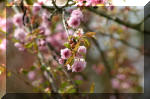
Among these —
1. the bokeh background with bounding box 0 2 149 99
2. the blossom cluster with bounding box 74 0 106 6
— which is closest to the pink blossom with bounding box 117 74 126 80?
the bokeh background with bounding box 0 2 149 99

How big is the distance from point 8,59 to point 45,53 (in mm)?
1002

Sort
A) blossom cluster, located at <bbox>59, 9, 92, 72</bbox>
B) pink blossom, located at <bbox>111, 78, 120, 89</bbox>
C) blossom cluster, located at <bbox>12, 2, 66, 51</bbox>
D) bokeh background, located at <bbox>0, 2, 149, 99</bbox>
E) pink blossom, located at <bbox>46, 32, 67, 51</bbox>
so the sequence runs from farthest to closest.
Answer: pink blossom, located at <bbox>111, 78, 120, 89</bbox>
pink blossom, located at <bbox>46, 32, 67, 51</bbox>
bokeh background, located at <bbox>0, 2, 149, 99</bbox>
blossom cluster, located at <bbox>12, 2, 66, 51</bbox>
blossom cluster, located at <bbox>59, 9, 92, 72</bbox>

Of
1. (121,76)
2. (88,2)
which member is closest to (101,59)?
(121,76)

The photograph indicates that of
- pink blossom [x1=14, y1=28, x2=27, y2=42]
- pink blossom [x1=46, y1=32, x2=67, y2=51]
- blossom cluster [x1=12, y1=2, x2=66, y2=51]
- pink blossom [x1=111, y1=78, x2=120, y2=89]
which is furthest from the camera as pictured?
pink blossom [x1=111, y1=78, x2=120, y2=89]

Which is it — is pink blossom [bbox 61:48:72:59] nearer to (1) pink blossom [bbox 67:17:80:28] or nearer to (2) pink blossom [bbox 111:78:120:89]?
(1) pink blossom [bbox 67:17:80:28]

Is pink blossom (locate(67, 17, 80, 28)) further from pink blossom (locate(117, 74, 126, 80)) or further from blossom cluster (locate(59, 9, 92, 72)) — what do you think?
pink blossom (locate(117, 74, 126, 80))

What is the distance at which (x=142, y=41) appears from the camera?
4980mm

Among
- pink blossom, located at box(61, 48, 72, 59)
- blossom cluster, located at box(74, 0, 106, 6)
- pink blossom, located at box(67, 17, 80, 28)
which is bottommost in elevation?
pink blossom, located at box(61, 48, 72, 59)

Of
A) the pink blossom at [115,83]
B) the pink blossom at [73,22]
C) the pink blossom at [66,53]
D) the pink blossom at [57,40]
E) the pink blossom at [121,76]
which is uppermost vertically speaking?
the pink blossom at [73,22]

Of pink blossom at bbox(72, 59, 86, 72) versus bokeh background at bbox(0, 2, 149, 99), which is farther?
bokeh background at bbox(0, 2, 149, 99)

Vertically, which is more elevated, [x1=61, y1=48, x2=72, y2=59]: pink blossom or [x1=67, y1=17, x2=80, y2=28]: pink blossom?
[x1=67, y1=17, x2=80, y2=28]: pink blossom

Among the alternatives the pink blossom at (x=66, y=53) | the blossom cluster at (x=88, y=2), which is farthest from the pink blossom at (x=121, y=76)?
the pink blossom at (x=66, y=53)

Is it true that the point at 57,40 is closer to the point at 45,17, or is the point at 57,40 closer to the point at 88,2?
the point at 45,17

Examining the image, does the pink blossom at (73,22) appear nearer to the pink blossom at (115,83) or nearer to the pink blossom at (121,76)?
the pink blossom at (121,76)
